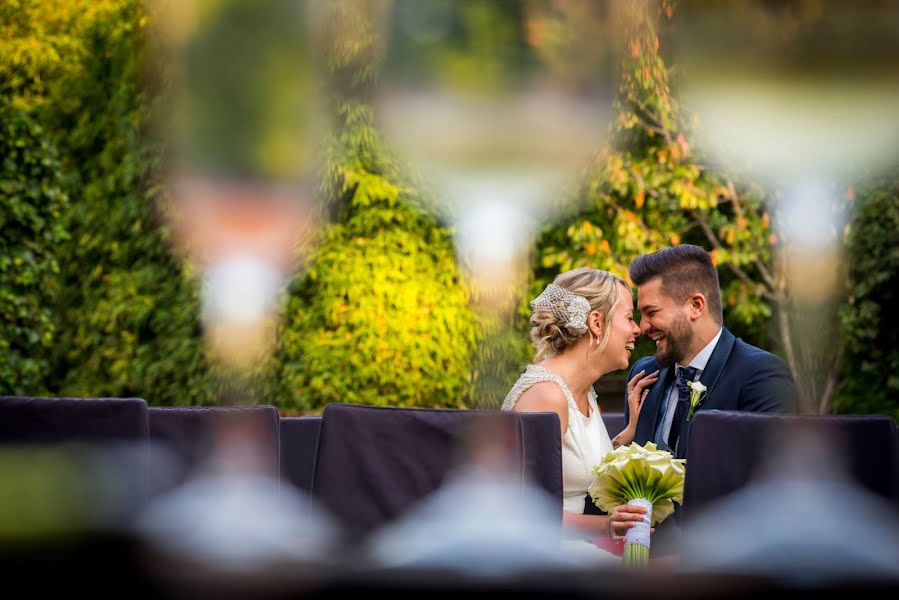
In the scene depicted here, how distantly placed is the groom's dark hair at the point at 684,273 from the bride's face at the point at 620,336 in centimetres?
14

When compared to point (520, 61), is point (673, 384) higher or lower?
lower

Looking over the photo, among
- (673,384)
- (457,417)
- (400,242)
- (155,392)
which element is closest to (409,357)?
(400,242)

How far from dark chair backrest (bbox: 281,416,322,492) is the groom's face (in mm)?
976

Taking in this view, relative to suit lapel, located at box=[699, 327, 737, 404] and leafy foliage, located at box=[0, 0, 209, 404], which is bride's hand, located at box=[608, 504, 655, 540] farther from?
leafy foliage, located at box=[0, 0, 209, 404]

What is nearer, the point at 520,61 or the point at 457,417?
the point at 457,417

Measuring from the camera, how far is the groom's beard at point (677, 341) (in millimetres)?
3203

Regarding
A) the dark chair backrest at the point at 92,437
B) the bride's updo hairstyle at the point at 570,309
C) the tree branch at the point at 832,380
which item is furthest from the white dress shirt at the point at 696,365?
the tree branch at the point at 832,380

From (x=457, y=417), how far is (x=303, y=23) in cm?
602

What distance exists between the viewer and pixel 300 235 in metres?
7.08

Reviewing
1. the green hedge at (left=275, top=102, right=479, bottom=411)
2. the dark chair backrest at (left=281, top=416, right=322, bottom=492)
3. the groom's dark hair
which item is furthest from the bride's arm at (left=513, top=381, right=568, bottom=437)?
the green hedge at (left=275, top=102, right=479, bottom=411)

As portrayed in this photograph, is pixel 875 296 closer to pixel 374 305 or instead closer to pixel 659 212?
pixel 659 212

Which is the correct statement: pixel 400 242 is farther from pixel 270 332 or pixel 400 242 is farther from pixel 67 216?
pixel 67 216

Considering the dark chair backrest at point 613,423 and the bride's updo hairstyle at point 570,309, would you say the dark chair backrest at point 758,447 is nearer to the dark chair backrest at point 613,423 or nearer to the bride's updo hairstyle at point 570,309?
the bride's updo hairstyle at point 570,309

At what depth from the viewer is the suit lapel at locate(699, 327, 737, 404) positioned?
9.96 ft
